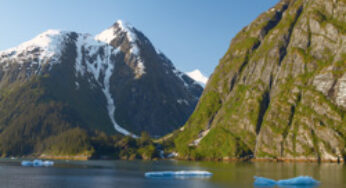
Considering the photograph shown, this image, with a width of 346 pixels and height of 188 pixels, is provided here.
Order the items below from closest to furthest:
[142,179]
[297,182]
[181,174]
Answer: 1. [297,182]
2. [142,179]
3. [181,174]

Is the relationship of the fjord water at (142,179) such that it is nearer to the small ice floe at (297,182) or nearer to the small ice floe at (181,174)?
the small ice floe at (297,182)

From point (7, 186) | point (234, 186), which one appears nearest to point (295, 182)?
point (234, 186)

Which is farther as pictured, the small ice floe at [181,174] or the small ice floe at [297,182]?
the small ice floe at [181,174]

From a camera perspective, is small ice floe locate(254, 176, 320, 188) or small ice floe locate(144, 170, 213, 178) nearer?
small ice floe locate(254, 176, 320, 188)

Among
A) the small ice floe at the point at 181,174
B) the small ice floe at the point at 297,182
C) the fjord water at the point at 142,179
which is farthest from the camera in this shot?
the small ice floe at the point at 181,174

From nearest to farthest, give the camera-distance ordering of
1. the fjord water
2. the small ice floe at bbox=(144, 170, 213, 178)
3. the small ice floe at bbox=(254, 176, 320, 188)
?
the small ice floe at bbox=(254, 176, 320, 188) → the fjord water → the small ice floe at bbox=(144, 170, 213, 178)

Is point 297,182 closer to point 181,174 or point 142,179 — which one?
point 181,174

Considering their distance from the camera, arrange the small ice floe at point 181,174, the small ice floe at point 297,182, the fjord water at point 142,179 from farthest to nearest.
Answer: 1. the small ice floe at point 181,174
2. the fjord water at point 142,179
3. the small ice floe at point 297,182

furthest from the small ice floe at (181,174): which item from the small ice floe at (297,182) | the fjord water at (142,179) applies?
the small ice floe at (297,182)

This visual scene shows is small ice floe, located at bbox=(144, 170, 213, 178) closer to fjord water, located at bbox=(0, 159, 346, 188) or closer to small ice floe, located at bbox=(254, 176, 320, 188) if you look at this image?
fjord water, located at bbox=(0, 159, 346, 188)

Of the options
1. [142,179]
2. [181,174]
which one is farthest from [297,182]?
[142,179]

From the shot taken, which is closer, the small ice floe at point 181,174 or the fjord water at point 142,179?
the fjord water at point 142,179

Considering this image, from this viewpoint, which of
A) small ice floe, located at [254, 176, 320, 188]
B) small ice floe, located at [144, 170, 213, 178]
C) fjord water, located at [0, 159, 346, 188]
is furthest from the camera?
small ice floe, located at [144, 170, 213, 178]

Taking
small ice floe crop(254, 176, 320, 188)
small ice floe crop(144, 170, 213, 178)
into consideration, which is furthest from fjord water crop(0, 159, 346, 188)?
small ice floe crop(144, 170, 213, 178)
